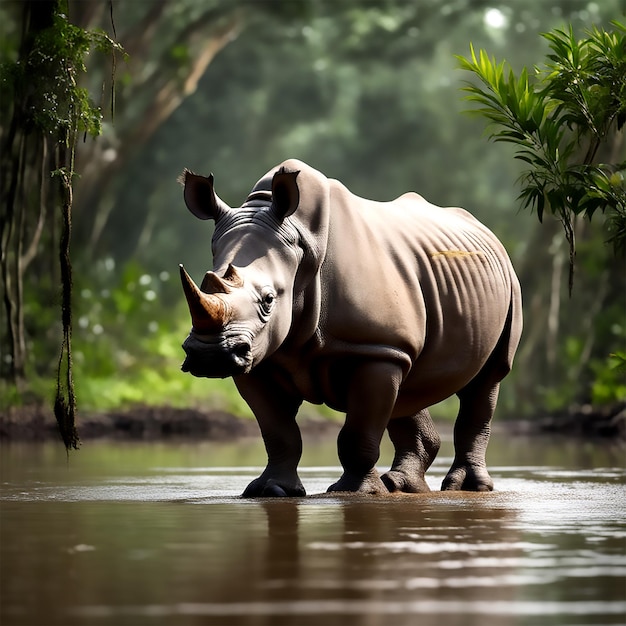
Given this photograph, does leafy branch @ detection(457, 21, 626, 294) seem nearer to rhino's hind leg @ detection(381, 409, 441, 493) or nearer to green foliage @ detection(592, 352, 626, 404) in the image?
rhino's hind leg @ detection(381, 409, 441, 493)

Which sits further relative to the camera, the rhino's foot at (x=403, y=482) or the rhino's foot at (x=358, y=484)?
Answer: the rhino's foot at (x=403, y=482)

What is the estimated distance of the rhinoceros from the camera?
8734 millimetres

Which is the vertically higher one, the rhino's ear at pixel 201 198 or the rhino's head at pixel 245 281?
Answer: the rhino's ear at pixel 201 198

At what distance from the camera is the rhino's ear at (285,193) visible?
9172mm

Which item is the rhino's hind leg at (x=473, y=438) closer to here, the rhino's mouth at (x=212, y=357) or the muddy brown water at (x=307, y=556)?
the muddy brown water at (x=307, y=556)

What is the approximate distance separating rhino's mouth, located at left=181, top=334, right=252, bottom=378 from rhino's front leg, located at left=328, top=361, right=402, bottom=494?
1.25 meters

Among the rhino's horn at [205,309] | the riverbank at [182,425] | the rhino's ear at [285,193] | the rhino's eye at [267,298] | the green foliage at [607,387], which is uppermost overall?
the rhino's ear at [285,193]

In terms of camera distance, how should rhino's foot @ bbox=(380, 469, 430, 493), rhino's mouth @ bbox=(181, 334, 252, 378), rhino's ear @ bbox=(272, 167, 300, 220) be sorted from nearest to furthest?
1. rhino's mouth @ bbox=(181, 334, 252, 378)
2. rhino's ear @ bbox=(272, 167, 300, 220)
3. rhino's foot @ bbox=(380, 469, 430, 493)

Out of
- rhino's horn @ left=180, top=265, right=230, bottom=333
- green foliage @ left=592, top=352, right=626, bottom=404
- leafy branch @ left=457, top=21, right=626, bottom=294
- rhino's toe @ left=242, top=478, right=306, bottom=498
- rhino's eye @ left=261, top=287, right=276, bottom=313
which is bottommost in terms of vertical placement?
rhino's toe @ left=242, top=478, right=306, bottom=498

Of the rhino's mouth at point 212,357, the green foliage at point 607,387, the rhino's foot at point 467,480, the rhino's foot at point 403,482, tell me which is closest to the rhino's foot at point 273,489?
the rhino's foot at point 403,482

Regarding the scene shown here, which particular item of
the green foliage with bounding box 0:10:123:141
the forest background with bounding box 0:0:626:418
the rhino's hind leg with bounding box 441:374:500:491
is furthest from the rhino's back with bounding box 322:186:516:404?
the green foliage with bounding box 0:10:123:141

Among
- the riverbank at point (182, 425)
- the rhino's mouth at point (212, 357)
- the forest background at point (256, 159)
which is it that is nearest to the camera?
the rhino's mouth at point (212, 357)

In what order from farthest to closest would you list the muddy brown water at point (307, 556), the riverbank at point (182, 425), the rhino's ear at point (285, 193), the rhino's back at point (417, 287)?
the riverbank at point (182, 425) → the rhino's back at point (417, 287) → the rhino's ear at point (285, 193) → the muddy brown water at point (307, 556)

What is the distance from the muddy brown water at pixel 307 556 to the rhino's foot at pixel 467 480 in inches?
9.0
